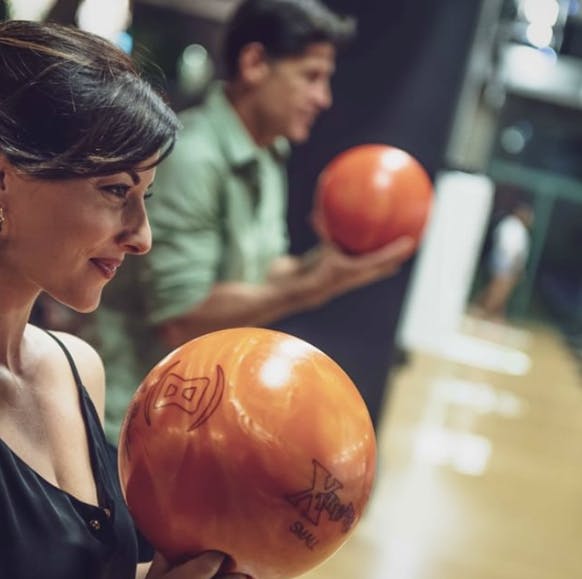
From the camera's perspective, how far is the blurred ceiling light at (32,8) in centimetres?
141

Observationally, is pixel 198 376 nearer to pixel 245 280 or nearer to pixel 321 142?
pixel 245 280

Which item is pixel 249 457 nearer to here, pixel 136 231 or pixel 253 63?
pixel 136 231

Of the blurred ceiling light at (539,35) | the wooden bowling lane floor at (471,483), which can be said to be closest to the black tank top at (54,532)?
the wooden bowling lane floor at (471,483)

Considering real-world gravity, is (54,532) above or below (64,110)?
below

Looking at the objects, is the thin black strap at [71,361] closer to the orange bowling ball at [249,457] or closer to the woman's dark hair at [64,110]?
the orange bowling ball at [249,457]

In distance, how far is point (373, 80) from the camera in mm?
3529

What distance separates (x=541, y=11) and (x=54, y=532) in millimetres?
8087

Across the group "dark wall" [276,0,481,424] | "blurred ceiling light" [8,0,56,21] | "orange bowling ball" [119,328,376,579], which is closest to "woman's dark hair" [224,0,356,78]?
"blurred ceiling light" [8,0,56,21]

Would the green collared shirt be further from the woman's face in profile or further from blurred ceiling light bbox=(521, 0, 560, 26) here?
blurred ceiling light bbox=(521, 0, 560, 26)

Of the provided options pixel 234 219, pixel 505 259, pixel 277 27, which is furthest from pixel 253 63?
pixel 505 259

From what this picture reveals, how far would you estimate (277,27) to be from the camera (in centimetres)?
201

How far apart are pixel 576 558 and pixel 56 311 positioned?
3.00 meters

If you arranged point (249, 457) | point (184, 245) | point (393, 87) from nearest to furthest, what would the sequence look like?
point (249, 457) < point (184, 245) < point (393, 87)

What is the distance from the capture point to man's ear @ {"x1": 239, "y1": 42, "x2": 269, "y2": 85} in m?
2.01
